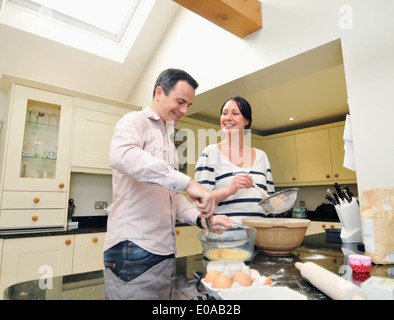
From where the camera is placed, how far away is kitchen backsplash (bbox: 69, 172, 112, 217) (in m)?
2.53

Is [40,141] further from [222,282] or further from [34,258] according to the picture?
[222,282]

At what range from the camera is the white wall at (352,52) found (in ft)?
3.77

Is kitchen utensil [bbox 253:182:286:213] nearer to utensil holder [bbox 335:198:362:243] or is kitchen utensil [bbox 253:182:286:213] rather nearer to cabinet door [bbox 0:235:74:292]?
utensil holder [bbox 335:198:362:243]

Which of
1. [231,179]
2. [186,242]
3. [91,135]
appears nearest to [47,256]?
[91,135]

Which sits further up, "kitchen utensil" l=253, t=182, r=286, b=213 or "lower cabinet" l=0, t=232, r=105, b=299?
"kitchen utensil" l=253, t=182, r=286, b=213

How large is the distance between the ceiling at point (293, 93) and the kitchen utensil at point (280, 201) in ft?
2.63

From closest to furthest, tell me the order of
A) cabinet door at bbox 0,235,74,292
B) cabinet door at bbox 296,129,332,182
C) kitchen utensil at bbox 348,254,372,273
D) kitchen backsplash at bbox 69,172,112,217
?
kitchen utensil at bbox 348,254,372,273, cabinet door at bbox 0,235,74,292, kitchen backsplash at bbox 69,172,112,217, cabinet door at bbox 296,129,332,182

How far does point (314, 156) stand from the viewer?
3.66 meters

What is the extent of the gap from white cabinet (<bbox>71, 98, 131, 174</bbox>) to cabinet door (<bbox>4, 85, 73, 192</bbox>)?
7 cm

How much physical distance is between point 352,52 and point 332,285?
1162mm

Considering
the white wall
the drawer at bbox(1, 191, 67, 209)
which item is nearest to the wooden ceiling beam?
the white wall

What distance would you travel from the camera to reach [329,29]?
52.7 inches
